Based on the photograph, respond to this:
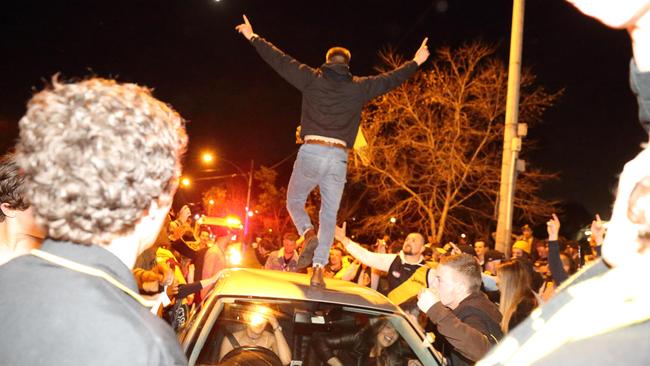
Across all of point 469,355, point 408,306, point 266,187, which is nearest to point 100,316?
point 469,355

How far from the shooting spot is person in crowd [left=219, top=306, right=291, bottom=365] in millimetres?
3754

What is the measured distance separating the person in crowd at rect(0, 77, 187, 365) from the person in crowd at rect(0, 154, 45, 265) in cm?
159

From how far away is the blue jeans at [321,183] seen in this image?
4.46 m

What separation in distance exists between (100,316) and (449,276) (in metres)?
3.45

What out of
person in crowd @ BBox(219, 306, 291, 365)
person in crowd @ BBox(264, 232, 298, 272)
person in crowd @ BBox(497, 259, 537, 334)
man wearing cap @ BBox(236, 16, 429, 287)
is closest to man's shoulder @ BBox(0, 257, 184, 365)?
person in crowd @ BBox(219, 306, 291, 365)

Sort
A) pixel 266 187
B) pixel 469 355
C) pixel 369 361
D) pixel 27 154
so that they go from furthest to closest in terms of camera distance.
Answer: pixel 266 187 < pixel 369 361 < pixel 469 355 < pixel 27 154

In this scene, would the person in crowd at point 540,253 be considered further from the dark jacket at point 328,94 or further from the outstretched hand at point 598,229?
the dark jacket at point 328,94

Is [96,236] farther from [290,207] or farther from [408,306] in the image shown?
[408,306]

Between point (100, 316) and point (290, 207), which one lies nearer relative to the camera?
point (100, 316)

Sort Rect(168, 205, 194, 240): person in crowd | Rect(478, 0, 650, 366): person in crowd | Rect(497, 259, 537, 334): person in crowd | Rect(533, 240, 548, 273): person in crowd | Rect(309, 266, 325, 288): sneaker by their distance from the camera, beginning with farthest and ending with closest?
Rect(533, 240, 548, 273): person in crowd, Rect(168, 205, 194, 240): person in crowd, Rect(497, 259, 537, 334): person in crowd, Rect(309, 266, 325, 288): sneaker, Rect(478, 0, 650, 366): person in crowd

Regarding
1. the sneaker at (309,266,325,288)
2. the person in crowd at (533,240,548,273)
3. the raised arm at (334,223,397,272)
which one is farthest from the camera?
the person in crowd at (533,240,548,273)

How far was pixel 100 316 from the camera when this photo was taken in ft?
4.30

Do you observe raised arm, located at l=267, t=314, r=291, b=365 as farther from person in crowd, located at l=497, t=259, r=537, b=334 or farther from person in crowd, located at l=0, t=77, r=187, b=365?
person in crowd, located at l=0, t=77, r=187, b=365

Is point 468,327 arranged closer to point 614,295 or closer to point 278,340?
point 278,340
